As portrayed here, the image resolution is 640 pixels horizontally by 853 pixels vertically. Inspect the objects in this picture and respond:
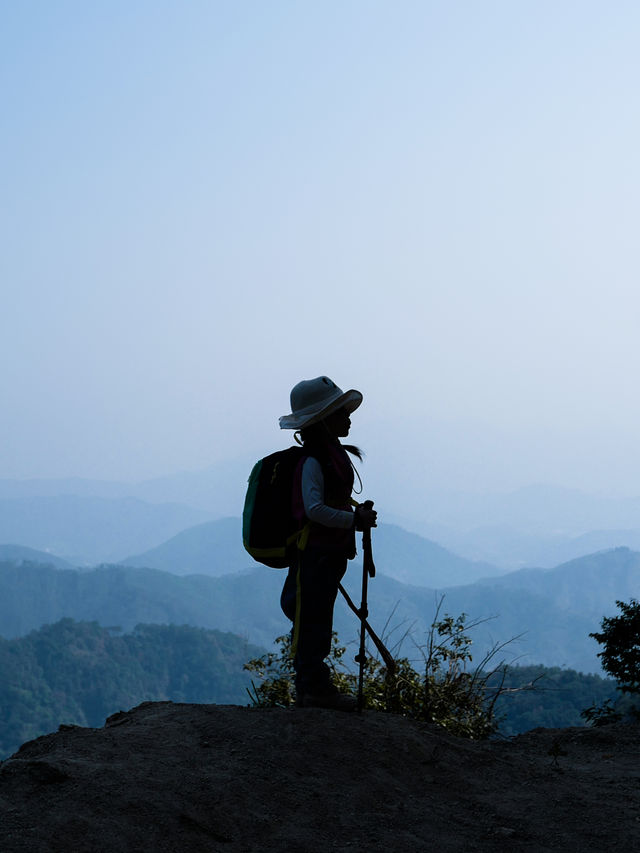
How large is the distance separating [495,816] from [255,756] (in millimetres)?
1301

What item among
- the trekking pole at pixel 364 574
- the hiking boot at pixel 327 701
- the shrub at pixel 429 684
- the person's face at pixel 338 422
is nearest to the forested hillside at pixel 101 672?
the shrub at pixel 429 684

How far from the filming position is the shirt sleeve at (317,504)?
554cm

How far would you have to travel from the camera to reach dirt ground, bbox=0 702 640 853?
4.00 m

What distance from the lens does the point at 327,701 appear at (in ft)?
19.1

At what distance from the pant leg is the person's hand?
0.35 metres

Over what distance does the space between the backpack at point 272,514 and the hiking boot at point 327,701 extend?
3.05 feet

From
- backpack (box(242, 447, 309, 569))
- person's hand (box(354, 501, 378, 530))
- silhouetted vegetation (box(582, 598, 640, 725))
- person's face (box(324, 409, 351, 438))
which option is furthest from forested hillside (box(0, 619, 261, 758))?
person's hand (box(354, 501, 378, 530))

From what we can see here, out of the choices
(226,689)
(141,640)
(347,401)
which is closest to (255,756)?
(347,401)

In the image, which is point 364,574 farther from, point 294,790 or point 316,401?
point 294,790

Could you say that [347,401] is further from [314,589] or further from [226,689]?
[226,689]

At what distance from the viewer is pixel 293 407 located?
5895mm

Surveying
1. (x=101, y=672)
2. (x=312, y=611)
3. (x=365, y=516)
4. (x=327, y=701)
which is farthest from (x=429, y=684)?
(x=101, y=672)

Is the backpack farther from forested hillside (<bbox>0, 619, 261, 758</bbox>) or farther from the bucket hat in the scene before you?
forested hillside (<bbox>0, 619, 261, 758</bbox>)

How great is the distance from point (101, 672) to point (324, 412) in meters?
138
